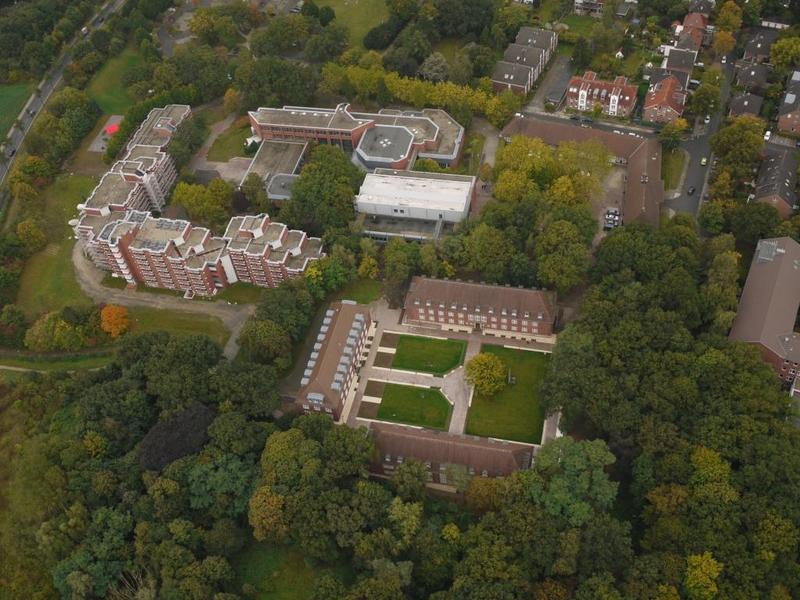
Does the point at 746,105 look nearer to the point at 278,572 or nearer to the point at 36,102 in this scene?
the point at 278,572

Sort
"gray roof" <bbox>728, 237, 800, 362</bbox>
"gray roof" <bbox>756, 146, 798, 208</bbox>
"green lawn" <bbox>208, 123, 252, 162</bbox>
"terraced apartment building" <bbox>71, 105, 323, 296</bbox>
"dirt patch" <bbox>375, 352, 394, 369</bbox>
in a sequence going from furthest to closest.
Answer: "green lawn" <bbox>208, 123, 252, 162</bbox>, "gray roof" <bbox>756, 146, 798, 208</bbox>, "terraced apartment building" <bbox>71, 105, 323, 296</bbox>, "dirt patch" <bbox>375, 352, 394, 369</bbox>, "gray roof" <bbox>728, 237, 800, 362</bbox>

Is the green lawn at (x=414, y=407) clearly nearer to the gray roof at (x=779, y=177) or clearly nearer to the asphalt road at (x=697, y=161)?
the asphalt road at (x=697, y=161)

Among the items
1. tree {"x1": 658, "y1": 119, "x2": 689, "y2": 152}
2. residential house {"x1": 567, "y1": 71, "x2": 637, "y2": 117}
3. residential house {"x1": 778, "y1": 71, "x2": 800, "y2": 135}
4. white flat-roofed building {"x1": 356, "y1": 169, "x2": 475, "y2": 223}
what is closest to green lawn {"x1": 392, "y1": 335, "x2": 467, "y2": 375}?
white flat-roofed building {"x1": 356, "y1": 169, "x2": 475, "y2": 223}

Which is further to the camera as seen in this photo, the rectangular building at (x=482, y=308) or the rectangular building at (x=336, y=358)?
the rectangular building at (x=482, y=308)

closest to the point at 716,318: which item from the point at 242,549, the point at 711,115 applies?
the point at 711,115

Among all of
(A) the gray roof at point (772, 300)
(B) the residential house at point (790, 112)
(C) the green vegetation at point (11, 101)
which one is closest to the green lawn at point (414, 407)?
(A) the gray roof at point (772, 300)

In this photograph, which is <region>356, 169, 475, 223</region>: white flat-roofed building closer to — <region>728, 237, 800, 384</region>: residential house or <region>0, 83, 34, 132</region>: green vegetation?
<region>728, 237, 800, 384</region>: residential house
